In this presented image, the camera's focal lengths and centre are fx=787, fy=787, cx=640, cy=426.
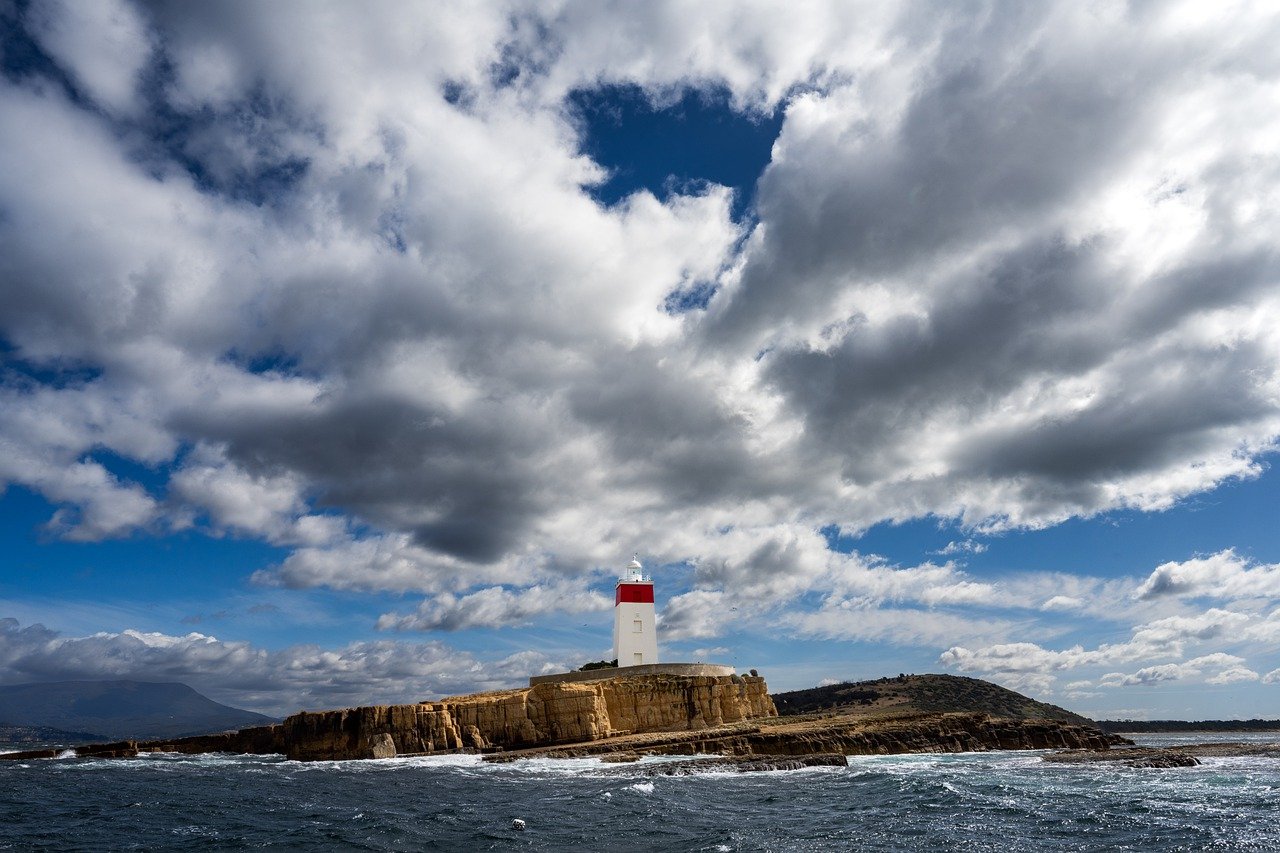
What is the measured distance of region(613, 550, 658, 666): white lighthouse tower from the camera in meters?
67.3

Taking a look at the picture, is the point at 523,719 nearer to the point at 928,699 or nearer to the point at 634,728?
the point at 634,728

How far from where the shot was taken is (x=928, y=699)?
305 ft

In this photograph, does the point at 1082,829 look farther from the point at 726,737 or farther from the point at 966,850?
the point at 726,737

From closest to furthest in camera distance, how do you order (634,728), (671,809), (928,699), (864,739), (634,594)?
(671,809) → (864,739) → (634,728) → (634,594) → (928,699)

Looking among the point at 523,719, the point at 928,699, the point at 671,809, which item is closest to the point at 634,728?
the point at 523,719

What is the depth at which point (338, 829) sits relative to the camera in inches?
962

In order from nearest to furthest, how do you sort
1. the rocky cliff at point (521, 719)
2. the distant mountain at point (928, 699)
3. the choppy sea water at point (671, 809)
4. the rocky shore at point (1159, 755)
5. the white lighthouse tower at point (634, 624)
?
the choppy sea water at point (671, 809), the rocky shore at point (1159, 755), the rocky cliff at point (521, 719), the white lighthouse tower at point (634, 624), the distant mountain at point (928, 699)

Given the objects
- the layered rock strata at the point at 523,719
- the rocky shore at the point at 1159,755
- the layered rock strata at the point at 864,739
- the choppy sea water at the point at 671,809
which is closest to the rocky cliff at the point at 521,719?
the layered rock strata at the point at 523,719

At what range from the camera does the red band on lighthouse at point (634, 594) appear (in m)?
68.3

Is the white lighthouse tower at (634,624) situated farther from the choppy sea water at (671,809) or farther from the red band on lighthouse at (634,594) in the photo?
the choppy sea water at (671,809)

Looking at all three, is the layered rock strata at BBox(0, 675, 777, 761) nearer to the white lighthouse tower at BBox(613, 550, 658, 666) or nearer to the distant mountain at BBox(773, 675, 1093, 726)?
the white lighthouse tower at BBox(613, 550, 658, 666)

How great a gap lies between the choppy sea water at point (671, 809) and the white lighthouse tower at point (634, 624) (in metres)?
23.5

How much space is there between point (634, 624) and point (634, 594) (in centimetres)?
254

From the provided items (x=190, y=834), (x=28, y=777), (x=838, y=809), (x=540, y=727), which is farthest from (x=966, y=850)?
(x=28, y=777)
